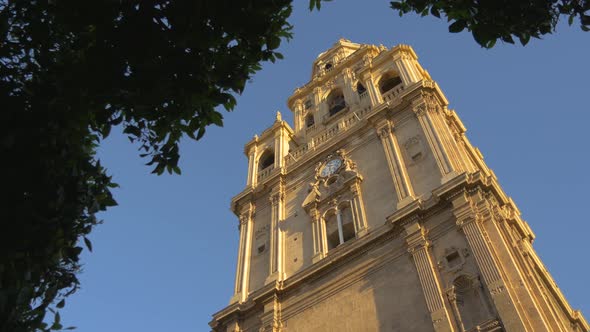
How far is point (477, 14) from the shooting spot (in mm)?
7883

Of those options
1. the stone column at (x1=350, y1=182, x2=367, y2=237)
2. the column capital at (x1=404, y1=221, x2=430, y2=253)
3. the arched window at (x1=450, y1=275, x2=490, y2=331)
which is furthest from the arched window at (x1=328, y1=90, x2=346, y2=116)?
the arched window at (x1=450, y1=275, x2=490, y2=331)

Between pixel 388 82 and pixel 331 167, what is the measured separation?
25.1 ft

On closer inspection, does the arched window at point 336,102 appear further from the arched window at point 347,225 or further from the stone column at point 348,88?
the arched window at point 347,225

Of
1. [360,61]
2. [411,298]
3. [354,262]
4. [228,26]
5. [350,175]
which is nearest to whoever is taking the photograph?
[228,26]

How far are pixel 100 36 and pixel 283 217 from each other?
1956 cm

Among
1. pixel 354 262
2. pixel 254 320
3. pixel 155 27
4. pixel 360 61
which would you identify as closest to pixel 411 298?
pixel 354 262

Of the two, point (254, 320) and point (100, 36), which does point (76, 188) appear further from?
point (254, 320)

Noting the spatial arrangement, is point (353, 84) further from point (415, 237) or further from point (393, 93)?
point (415, 237)

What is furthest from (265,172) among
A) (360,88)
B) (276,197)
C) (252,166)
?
(360,88)

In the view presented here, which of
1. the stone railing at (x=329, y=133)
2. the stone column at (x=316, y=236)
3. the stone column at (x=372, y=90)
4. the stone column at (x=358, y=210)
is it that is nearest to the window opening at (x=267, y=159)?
the stone railing at (x=329, y=133)

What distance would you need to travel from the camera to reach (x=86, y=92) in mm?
7438

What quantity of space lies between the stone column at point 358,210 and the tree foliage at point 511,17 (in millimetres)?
14757

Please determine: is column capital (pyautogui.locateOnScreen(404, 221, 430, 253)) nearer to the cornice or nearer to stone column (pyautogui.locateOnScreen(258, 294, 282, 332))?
stone column (pyautogui.locateOnScreen(258, 294, 282, 332))

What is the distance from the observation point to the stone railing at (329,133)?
29342mm
